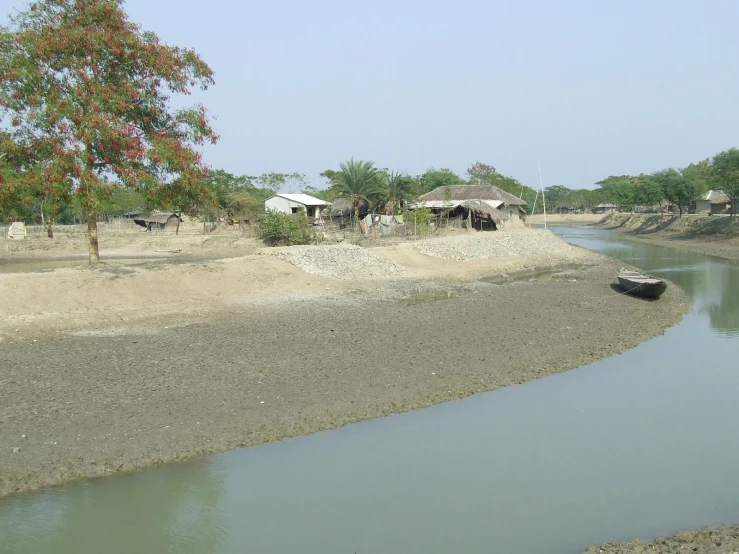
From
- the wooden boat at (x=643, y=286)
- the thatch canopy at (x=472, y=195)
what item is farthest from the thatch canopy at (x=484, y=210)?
the wooden boat at (x=643, y=286)

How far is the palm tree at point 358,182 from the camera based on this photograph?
43.5 metres

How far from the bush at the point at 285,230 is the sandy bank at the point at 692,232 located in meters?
29.1

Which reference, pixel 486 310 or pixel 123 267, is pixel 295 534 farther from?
pixel 123 267

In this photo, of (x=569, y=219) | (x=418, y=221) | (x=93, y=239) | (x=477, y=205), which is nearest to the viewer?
(x=93, y=239)

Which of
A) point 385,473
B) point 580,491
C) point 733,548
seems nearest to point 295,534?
point 385,473

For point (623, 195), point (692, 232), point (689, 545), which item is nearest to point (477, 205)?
point (692, 232)

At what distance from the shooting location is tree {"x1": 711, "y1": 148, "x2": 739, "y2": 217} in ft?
167

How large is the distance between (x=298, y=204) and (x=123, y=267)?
99.9 feet

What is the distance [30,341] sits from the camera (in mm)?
14102

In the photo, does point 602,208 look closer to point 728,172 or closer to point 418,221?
point 728,172

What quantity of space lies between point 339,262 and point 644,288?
1203cm

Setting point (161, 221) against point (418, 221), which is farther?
point (161, 221)

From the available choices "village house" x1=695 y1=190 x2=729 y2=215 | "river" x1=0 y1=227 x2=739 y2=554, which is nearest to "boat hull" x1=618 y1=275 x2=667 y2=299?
"river" x1=0 y1=227 x2=739 y2=554

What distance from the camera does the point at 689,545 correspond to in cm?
663
